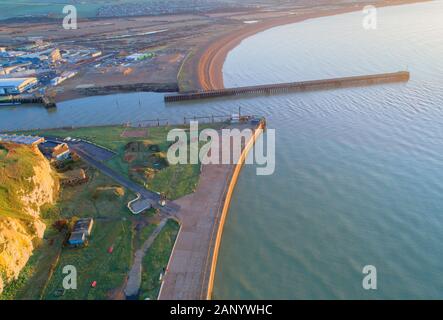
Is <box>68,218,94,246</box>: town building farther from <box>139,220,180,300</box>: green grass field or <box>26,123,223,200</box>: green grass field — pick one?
<box>26,123,223,200</box>: green grass field

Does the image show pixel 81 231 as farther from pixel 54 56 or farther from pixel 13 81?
pixel 54 56

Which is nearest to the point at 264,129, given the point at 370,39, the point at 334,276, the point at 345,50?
the point at 334,276

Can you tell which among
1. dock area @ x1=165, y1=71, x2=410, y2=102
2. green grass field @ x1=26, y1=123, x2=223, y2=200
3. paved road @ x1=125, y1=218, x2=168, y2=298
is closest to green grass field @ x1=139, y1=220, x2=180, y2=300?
paved road @ x1=125, y1=218, x2=168, y2=298

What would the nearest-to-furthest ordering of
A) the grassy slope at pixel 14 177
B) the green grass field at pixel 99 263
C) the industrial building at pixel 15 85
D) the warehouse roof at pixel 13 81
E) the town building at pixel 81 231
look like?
the green grass field at pixel 99 263 → the town building at pixel 81 231 → the grassy slope at pixel 14 177 → the industrial building at pixel 15 85 → the warehouse roof at pixel 13 81

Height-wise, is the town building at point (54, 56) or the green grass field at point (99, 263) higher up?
the town building at point (54, 56)

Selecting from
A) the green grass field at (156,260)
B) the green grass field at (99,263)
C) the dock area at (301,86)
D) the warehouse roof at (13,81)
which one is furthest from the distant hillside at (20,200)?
the warehouse roof at (13,81)

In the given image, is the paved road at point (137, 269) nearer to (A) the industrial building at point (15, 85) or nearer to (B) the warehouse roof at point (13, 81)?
(A) the industrial building at point (15, 85)
